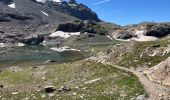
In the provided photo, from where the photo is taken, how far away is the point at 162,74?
42.2 meters

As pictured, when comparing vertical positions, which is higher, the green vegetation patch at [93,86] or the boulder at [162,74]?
the boulder at [162,74]

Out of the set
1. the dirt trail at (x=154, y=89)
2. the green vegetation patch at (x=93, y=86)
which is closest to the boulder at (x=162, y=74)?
the dirt trail at (x=154, y=89)

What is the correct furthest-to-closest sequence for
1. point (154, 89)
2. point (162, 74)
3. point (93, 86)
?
point (162, 74)
point (93, 86)
point (154, 89)

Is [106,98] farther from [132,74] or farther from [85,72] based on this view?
[85,72]

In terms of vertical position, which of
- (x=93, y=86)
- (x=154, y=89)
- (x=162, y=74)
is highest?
(x=162, y=74)

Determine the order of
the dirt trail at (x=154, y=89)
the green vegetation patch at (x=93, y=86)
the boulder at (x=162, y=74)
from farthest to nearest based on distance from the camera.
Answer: the boulder at (x=162, y=74) → the green vegetation patch at (x=93, y=86) → the dirt trail at (x=154, y=89)

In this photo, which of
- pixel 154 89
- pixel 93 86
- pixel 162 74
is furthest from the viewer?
pixel 162 74

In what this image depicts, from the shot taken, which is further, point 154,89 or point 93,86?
point 93,86

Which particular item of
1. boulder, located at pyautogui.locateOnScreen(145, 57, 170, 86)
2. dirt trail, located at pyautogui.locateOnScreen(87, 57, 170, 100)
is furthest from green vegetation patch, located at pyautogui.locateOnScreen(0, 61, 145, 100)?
boulder, located at pyautogui.locateOnScreen(145, 57, 170, 86)

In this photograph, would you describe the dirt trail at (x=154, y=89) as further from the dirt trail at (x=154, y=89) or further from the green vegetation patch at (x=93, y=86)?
the green vegetation patch at (x=93, y=86)

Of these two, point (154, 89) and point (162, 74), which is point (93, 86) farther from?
point (162, 74)

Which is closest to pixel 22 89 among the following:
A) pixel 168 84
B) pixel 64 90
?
pixel 64 90

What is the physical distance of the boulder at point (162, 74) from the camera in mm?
40878

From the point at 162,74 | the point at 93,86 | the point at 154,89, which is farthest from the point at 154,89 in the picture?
the point at 93,86
